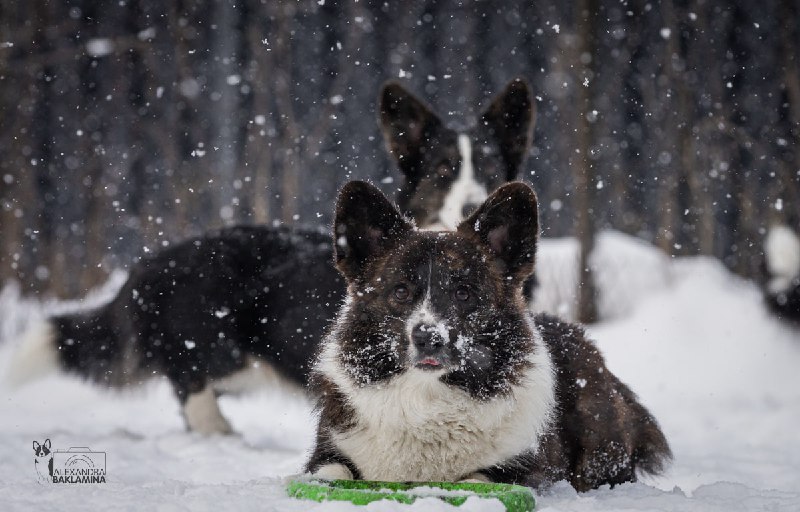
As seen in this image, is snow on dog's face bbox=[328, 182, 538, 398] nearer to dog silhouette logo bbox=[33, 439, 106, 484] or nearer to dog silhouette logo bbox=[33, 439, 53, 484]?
dog silhouette logo bbox=[33, 439, 106, 484]

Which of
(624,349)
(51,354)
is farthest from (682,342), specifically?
(51,354)

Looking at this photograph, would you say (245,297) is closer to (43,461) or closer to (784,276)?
(43,461)

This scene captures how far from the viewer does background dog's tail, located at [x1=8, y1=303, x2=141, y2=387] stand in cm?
549

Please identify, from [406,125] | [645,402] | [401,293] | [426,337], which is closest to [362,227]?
[401,293]

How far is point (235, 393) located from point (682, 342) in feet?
15.5

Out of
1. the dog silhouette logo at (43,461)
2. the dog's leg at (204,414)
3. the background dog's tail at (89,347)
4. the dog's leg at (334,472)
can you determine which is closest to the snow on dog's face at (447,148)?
the dog's leg at (204,414)

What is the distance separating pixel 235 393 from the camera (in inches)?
217

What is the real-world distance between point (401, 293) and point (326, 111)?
26.0 ft

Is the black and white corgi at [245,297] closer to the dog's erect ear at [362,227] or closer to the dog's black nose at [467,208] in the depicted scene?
the dog's black nose at [467,208]

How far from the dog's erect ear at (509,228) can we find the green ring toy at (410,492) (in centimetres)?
103

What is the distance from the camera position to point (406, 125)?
5242 millimetres

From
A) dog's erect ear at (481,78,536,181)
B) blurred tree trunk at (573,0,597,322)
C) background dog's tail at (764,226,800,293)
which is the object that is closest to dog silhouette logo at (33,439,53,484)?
dog's erect ear at (481,78,536,181)

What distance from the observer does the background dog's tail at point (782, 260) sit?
839 cm

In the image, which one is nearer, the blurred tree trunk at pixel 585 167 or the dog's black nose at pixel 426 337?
the dog's black nose at pixel 426 337
